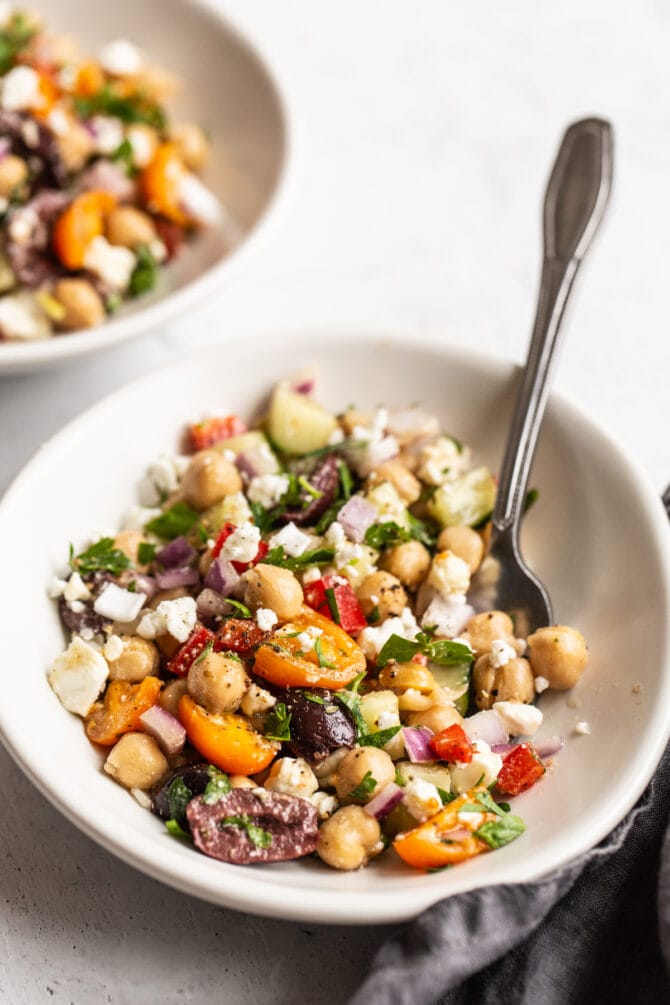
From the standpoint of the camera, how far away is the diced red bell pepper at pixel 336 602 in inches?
107

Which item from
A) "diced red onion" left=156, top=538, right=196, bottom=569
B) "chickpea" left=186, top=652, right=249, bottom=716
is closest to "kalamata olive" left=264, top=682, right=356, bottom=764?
"chickpea" left=186, top=652, right=249, bottom=716

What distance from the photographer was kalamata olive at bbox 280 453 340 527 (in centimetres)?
295

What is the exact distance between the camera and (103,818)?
91.0 inches

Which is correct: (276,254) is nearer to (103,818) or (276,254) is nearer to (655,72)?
(655,72)

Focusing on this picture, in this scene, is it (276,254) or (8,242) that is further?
(276,254)

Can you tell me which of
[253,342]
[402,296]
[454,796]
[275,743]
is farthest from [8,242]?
[454,796]

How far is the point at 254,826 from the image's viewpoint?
2402mm

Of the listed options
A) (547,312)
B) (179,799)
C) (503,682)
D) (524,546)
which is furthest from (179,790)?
(547,312)

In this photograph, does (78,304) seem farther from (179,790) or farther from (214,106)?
(179,790)

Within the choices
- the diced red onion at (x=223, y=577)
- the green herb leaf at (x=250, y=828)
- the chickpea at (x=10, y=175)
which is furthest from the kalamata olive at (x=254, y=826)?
the chickpea at (x=10, y=175)

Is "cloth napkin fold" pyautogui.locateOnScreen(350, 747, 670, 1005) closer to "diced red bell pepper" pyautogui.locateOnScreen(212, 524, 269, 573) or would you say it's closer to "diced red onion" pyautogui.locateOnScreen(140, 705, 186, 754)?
"diced red onion" pyautogui.locateOnScreen(140, 705, 186, 754)

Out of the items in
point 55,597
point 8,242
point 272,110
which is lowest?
point 55,597

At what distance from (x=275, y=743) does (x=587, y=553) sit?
99 cm

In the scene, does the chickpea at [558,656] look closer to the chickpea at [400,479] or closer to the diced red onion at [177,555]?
the chickpea at [400,479]
